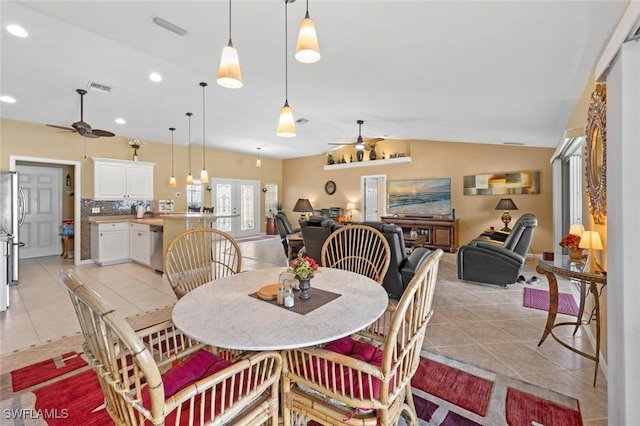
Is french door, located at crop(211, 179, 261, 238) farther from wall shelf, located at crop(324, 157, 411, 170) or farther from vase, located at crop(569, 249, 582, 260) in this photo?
vase, located at crop(569, 249, 582, 260)

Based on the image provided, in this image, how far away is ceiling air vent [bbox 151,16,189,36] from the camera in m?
2.54

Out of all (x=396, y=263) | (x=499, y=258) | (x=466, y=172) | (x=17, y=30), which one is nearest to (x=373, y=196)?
(x=466, y=172)

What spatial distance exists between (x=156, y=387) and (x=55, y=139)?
22.4 ft

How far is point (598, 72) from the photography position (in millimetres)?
1563

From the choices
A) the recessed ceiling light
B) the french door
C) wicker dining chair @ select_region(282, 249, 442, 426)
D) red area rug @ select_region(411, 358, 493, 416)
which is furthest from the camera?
the french door

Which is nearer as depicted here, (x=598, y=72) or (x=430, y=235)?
(x=598, y=72)

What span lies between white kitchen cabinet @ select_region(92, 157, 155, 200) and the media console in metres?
6.15

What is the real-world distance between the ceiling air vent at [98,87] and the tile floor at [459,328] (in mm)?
3024

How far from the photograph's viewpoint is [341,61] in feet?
9.36

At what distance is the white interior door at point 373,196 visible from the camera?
28.0ft

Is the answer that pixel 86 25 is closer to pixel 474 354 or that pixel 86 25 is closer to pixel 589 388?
pixel 474 354

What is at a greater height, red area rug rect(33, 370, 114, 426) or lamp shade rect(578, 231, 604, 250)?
lamp shade rect(578, 231, 604, 250)

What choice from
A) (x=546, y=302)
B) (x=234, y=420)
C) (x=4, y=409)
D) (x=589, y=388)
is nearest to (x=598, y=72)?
(x=589, y=388)

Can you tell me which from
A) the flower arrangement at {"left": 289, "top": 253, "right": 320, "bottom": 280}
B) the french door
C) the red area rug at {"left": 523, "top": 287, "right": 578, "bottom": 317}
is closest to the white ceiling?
the flower arrangement at {"left": 289, "top": 253, "right": 320, "bottom": 280}
